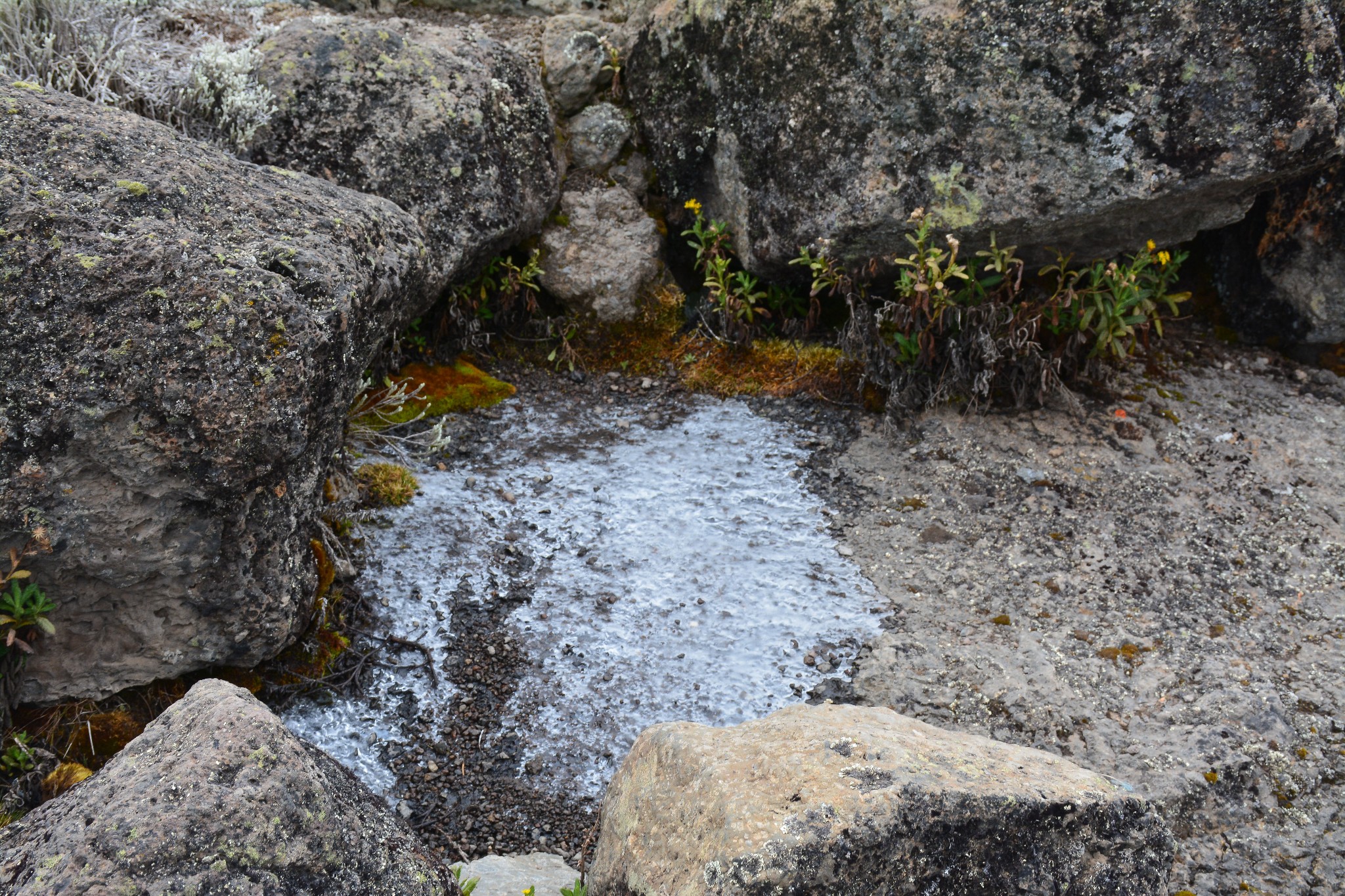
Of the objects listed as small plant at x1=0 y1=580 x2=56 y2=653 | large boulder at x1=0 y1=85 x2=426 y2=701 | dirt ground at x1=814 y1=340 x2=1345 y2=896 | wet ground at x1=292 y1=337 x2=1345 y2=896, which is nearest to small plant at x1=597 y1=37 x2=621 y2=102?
wet ground at x1=292 y1=337 x2=1345 y2=896

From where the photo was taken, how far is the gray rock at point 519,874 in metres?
3.14

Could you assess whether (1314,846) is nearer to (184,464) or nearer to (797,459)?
(797,459)

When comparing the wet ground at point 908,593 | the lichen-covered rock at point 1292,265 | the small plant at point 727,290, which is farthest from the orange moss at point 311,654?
the lichen-covered rock at point 1292,265

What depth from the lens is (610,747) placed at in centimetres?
393

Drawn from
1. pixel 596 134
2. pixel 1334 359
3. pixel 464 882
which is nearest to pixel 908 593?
pixel 464 882

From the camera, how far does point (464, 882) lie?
3064 mm

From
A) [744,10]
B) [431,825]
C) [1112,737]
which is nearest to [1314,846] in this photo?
[1112,737]

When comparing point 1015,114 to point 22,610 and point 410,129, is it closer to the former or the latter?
point 410,129

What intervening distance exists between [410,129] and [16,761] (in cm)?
427

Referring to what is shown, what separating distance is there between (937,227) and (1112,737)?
3260 mm

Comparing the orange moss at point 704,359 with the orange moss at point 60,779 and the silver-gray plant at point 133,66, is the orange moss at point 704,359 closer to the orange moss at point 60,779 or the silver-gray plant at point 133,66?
the silver-gray plant at point 133,66

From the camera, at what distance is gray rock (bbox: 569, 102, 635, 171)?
7.01 meters

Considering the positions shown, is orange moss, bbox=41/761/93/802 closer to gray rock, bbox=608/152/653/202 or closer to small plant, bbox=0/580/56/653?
small plant, bbox=0/580/56/653

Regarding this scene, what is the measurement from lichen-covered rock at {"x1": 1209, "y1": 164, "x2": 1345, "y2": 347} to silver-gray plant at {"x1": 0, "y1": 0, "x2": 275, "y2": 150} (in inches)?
274
